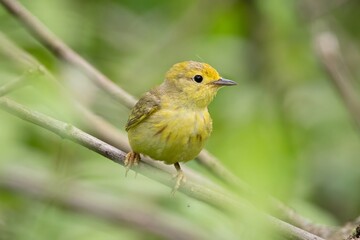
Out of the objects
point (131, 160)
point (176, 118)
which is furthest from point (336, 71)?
point (131, 160)

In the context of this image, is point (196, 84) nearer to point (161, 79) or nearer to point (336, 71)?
point (336, 71)

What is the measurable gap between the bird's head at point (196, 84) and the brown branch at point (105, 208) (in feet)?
2.10

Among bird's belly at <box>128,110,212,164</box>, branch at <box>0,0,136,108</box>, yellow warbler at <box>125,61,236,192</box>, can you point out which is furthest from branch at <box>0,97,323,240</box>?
branch at <box>0,0,136,108</box>

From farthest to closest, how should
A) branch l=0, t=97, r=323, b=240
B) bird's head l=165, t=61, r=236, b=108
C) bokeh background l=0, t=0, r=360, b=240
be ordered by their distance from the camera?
bird's head l=165, t=61, r=236, b=108
bokeh background l=0, t=0, r=360, b=240
branch l=0, t=97, r=323, b=240

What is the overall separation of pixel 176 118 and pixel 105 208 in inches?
29.0

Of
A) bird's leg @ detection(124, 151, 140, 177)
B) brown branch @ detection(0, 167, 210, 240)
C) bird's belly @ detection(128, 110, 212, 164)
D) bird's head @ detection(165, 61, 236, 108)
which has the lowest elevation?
brown branch @ detection(0, 167, 210, 240)

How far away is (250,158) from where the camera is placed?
4.57 ft

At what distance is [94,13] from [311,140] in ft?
7.74

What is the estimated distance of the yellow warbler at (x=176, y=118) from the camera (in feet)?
11.3

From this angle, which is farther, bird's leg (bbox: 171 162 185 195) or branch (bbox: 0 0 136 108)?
branch (bbox: 0 0 136 108)

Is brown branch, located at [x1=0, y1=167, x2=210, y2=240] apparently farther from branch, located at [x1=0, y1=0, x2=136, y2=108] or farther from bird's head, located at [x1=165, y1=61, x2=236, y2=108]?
bird's head, located at [x1=165, y1=61, x2=236, y2=108]

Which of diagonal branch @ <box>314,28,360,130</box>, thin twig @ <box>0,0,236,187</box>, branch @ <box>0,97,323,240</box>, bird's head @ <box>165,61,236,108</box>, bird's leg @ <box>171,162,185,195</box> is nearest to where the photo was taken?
branch @ <box>0,97,323,240</box>

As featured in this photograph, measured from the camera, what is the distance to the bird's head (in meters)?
3.91

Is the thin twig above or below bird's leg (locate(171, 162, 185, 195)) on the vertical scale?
above
